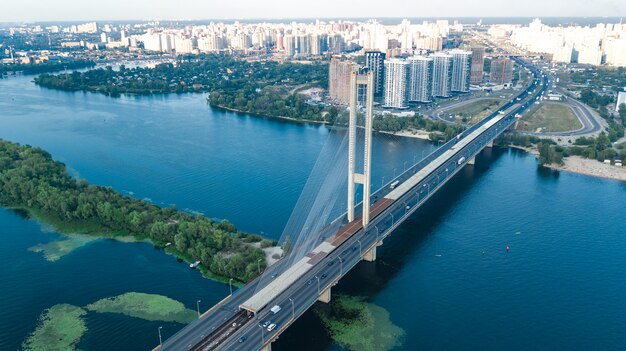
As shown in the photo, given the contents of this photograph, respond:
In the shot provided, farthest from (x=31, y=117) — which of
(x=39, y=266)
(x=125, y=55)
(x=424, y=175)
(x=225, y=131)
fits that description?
(x=125, y=55)

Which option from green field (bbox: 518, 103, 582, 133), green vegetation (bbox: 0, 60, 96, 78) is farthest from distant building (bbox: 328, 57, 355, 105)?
green vegetation (bbox: 0, 60, 96, 78)

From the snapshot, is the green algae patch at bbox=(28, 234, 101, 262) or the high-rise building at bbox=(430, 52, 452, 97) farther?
the high-rise building at bbox=(430, 52, 452, 97)

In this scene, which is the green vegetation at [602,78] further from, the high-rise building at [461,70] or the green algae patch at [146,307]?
the green algae patch at [146,307]

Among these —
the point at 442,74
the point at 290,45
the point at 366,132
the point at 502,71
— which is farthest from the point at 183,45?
the point at 366,132

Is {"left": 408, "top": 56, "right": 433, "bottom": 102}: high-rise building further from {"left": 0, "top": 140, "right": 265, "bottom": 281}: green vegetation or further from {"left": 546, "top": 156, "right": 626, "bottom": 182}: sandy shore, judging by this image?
{"left": 0, "top": 140, "right": 265, "bottom": 281}: green vegetation

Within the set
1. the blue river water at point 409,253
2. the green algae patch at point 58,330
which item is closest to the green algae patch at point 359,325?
the blue river water at point 409,253
